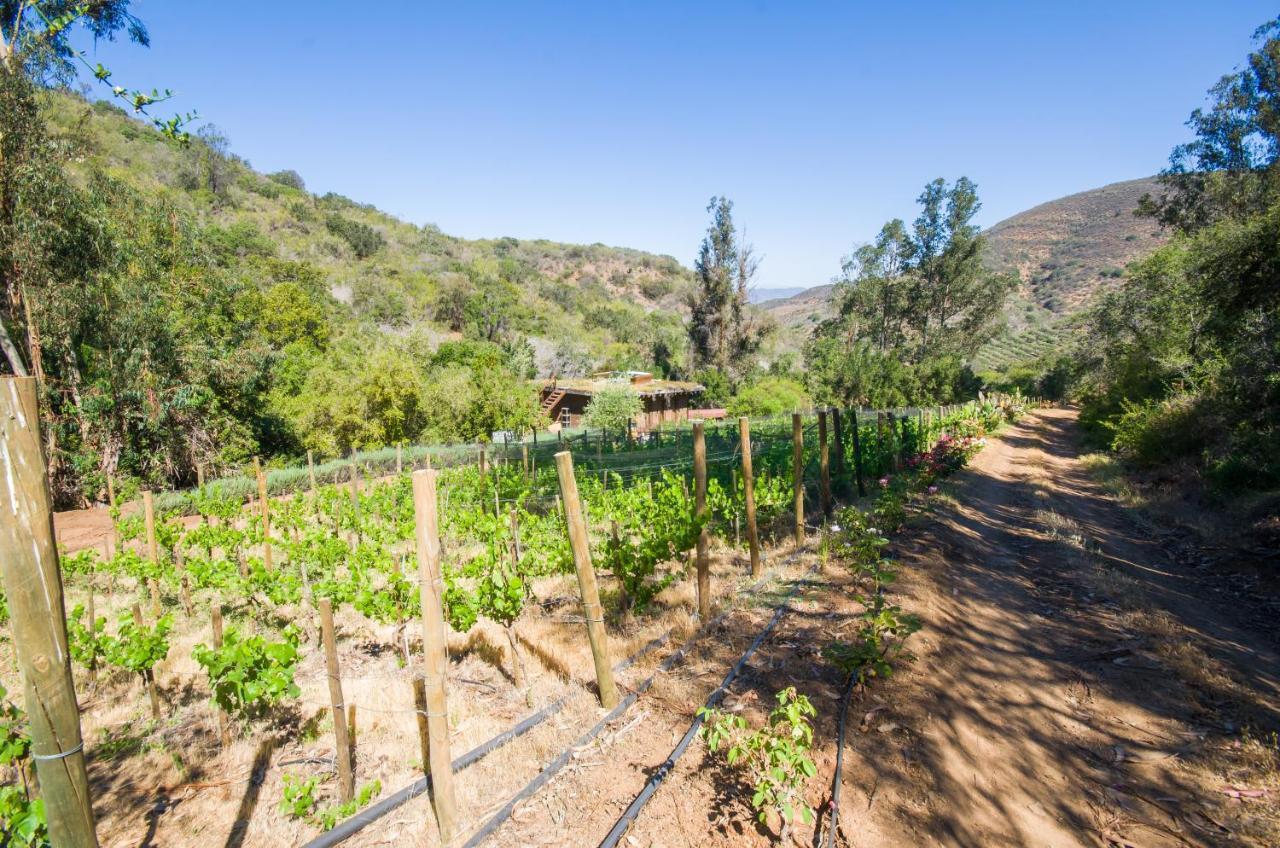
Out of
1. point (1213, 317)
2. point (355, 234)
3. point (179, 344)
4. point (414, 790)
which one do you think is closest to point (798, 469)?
point (414, 790)

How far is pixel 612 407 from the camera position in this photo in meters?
28.1

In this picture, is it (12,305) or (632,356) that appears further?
(632,356)

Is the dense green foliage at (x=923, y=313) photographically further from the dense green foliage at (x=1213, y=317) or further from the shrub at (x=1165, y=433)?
the shrub at (x=1165, y=433)

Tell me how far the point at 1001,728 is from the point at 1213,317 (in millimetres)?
12370

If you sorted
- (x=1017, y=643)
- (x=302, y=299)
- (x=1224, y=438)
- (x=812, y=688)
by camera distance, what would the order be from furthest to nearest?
(x=302, y=299) → (x=1224, y=438) → (x=1017, y=643) → (x=812, y=688)

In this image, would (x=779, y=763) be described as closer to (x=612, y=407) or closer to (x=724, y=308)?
(x=612, y=407)

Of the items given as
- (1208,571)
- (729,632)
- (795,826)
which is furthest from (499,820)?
(1208,571)

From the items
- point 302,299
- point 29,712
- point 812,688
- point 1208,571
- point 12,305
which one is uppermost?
point 302,299

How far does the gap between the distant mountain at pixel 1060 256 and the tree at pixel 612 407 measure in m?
29.8

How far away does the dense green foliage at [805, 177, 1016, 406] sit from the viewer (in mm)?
33781

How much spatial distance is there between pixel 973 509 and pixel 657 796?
9.21 metres

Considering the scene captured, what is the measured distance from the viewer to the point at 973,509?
390 inches

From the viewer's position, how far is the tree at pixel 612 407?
27.9 meters

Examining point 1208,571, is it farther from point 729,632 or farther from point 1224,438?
point 729,632
